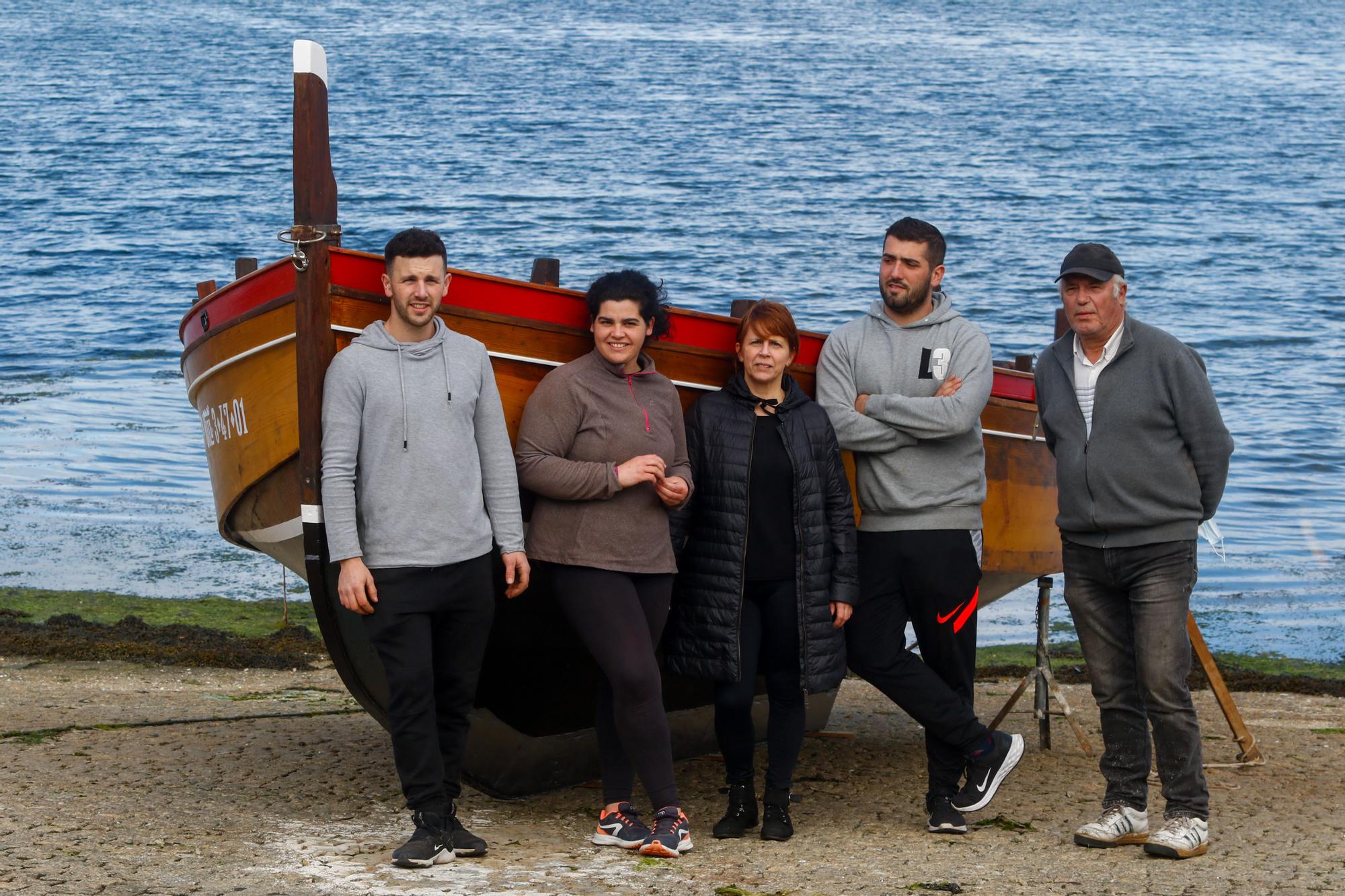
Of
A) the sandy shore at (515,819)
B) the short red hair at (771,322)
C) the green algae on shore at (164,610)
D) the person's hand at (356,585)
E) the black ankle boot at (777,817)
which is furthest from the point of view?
the green algae on shore at (164,610)

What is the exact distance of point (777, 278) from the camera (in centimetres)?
2433

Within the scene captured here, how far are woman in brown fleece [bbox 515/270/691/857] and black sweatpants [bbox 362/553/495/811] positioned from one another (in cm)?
27

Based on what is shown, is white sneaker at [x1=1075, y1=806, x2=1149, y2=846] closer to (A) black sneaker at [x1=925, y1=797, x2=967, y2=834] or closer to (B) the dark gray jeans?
(B) the dark gray jeans

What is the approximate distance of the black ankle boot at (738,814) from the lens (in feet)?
15.7

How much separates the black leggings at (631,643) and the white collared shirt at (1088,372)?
132 cm

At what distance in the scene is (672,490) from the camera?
4.43 metres

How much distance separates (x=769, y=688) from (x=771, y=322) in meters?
1.13

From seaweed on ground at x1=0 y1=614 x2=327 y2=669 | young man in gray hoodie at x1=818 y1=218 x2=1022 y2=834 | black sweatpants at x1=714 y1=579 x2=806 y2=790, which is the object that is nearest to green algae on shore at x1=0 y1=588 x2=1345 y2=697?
seaweed on ground at x1=0 y1=614 x2=327 y2=669

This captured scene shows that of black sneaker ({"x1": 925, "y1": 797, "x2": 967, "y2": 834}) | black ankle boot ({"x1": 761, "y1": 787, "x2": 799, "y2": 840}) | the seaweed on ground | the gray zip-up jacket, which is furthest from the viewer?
the seaweed on ground

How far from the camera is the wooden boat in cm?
453

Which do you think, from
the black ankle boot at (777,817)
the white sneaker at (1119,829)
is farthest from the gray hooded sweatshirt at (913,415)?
the white sneaker at (1119,829)

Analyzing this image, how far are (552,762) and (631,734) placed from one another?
1.06m

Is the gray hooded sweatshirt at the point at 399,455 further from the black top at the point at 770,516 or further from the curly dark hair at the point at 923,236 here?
the curly dark hair at the point at 923,236

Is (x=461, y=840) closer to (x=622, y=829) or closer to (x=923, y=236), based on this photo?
(x=622, y=829)
